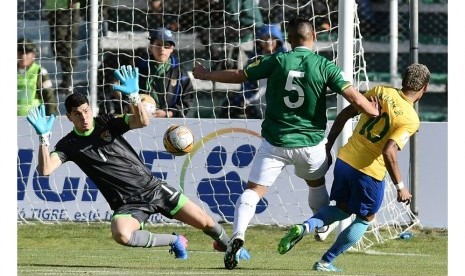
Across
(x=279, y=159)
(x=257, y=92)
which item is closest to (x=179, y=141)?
(x=279, y=159)

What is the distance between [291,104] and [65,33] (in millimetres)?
6483

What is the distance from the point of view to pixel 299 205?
15.1m

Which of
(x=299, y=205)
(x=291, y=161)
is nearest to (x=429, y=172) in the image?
(x=299, y=205)

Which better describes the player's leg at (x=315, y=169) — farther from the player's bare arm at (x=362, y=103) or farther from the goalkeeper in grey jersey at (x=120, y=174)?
the goalkeeper in grey jersey at (x=120, y=174)

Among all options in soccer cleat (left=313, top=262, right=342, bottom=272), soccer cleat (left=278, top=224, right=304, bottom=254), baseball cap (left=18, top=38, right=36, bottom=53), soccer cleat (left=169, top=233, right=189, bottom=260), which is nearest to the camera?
soccer cleat (left=278, top=224, right=304, bottom=254)

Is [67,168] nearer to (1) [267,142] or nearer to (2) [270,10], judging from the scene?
(2) [270,10]

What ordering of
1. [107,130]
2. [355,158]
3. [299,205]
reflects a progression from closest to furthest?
[355,158] < [107,130] < [299,205]

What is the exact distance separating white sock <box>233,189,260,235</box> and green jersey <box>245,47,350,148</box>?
0.54m

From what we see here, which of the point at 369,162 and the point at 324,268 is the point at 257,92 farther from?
the point at 324,268

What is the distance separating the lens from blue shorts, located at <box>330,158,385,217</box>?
1074 centimetres

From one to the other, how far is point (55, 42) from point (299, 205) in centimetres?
417

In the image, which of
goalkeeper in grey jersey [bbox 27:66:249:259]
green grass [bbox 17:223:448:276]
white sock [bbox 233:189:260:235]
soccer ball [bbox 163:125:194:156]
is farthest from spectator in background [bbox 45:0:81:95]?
white sock [bbox 233:189:260:235]

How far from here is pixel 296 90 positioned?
10.9 metres

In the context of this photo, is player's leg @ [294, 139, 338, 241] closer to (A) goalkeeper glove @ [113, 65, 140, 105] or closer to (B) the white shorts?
(B) the white shorts
